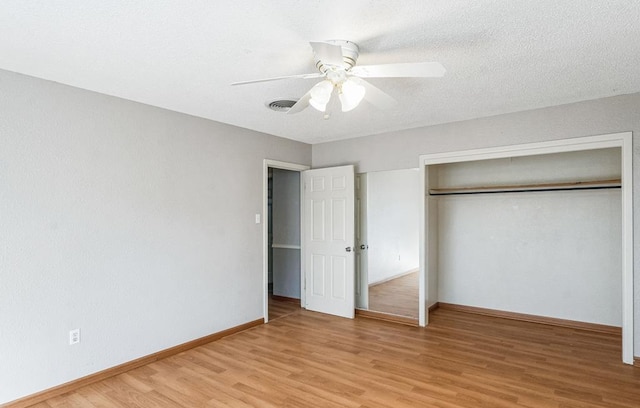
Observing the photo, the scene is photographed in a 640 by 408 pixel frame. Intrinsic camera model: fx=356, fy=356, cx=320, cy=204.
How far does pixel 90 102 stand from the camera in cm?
297

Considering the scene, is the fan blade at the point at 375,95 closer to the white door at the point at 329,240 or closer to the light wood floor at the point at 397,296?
the white door at the point at 329,240

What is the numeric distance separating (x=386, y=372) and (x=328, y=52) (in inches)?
103

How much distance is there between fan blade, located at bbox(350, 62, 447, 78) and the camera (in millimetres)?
1912

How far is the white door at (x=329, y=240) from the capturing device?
4699 millimetres

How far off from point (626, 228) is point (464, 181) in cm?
208

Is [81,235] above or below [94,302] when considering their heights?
above

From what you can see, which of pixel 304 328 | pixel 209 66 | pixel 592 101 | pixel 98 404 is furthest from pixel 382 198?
pixel 98 404

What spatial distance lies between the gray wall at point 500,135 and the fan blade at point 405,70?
2.22 m

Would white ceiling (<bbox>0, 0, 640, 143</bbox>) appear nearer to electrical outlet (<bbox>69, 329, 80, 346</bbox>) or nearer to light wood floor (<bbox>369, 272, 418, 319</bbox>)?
electrical outlet (<bbox>69, 329, 80, 346</bbox>)

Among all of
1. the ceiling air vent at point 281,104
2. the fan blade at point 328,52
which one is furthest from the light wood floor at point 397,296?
the fan blade at point 328,52

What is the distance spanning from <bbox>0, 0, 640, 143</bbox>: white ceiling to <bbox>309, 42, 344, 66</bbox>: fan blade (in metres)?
0.20

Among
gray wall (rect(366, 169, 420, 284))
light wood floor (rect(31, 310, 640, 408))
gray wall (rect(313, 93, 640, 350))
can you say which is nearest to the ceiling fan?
gray wall (rect(313, 93, 640, 350))

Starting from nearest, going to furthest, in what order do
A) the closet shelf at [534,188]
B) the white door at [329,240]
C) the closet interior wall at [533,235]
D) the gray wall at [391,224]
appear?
1. the closet shelf at [534,188]
2. the closet interior wall at [533,235]
3. the white door at [329,240]
4. the gray wall at [391,224]

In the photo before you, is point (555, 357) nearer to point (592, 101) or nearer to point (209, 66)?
point (592, 101)
